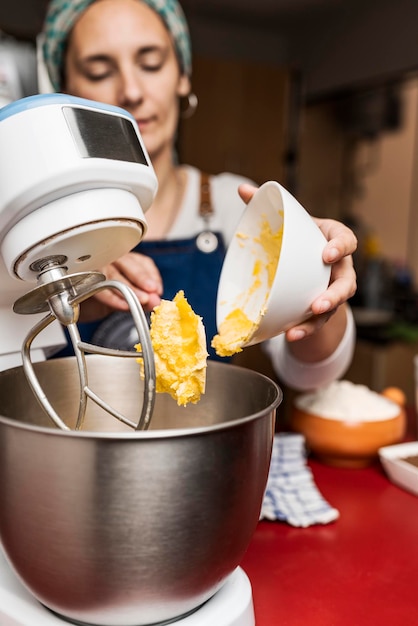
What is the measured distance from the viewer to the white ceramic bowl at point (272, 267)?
574 mm

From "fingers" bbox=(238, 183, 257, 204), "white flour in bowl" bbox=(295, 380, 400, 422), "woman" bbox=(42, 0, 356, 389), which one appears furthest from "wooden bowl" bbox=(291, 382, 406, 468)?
"fingers" bbox=(238, 183, 257, 204)

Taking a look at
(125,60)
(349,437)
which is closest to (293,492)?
(349,437)

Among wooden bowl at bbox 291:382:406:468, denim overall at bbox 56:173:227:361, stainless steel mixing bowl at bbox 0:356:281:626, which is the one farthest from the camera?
denim overall at bbox 56:173:227:361

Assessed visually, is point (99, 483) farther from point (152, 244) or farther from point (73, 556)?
point (152, 244)

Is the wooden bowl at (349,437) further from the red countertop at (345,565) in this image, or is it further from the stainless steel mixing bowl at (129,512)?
the stainless steel mixing bowl at (129,512)

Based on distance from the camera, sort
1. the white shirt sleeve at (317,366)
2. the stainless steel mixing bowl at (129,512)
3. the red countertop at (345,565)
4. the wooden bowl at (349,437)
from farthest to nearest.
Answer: the white shirt sleeve at (317,366), the wooden bowl at (349,437), the red countertop at (345,565), the stainless steel mixing bowl at (129,512)

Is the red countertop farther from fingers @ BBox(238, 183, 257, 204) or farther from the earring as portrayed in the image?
the earring

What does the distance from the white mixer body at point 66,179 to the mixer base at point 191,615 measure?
0.88 feet

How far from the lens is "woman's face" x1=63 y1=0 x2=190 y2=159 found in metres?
1.02

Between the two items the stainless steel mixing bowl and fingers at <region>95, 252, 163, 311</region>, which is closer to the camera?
the stainless steel mixing bowl

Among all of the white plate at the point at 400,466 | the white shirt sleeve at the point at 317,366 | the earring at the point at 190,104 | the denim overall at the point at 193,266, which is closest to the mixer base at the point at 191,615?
the white plate at the point at 400,466

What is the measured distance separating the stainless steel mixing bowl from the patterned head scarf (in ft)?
2.80

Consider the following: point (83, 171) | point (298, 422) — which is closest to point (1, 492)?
point (83, 171)

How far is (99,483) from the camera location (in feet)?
1.31
